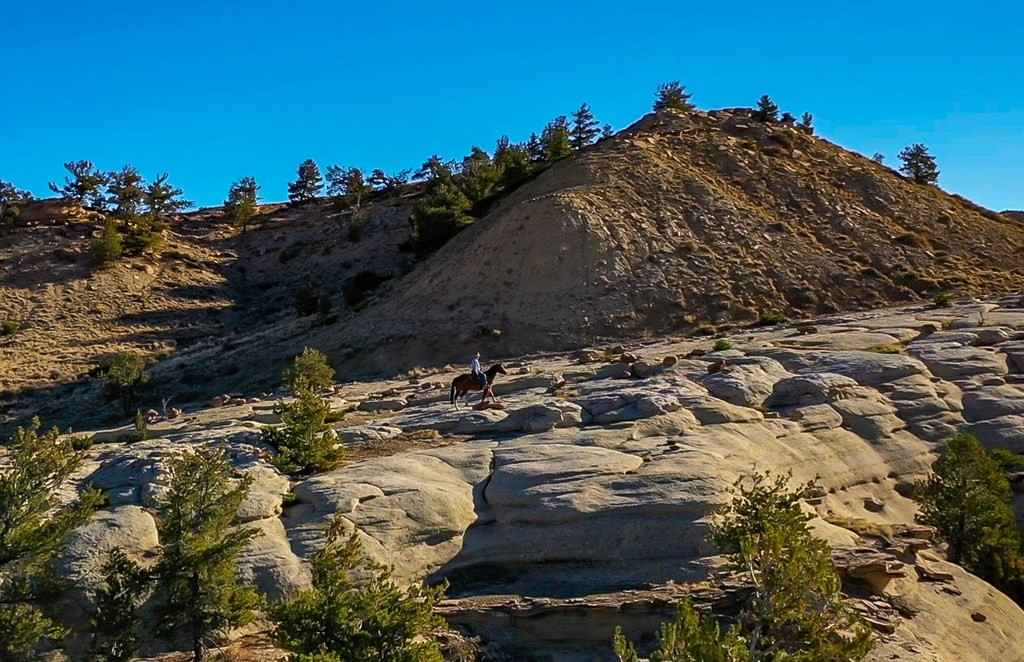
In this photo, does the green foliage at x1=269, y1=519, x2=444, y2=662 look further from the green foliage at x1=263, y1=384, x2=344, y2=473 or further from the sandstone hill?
the sandstone hill

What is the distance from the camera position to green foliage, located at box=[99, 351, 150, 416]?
114 feet

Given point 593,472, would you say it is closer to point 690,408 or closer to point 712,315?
point 690,408

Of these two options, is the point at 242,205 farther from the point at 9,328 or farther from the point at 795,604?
the point at 795,604

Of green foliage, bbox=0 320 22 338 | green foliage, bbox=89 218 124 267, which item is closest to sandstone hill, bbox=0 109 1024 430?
green foliage, bbox=0 320 22 338

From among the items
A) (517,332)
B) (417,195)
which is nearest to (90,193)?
(417,195)

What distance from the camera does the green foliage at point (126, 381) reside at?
114 feet

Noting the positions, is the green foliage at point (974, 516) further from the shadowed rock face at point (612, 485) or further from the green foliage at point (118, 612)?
the green foliage at point (118, 612)

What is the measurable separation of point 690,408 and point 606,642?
833 cm

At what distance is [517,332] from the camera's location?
116 feet

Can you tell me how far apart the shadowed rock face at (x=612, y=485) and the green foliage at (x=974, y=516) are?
0.66m

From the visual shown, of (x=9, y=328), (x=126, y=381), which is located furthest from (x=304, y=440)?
(x=9, y=328)

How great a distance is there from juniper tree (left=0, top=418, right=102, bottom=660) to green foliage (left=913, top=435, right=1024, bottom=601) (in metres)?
15.1

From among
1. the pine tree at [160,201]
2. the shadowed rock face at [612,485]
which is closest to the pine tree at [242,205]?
the pine tree at [160,201]

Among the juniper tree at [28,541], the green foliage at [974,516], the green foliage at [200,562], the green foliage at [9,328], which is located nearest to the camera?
the juniper tree at [28,541]
